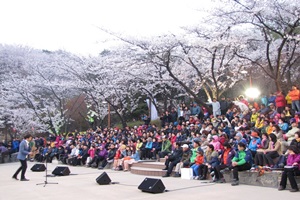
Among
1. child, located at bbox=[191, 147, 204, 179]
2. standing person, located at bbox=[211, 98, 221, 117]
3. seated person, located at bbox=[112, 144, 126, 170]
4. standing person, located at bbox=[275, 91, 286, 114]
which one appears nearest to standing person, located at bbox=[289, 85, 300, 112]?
standing person, located at bbox=[275, 91, 286, 114]

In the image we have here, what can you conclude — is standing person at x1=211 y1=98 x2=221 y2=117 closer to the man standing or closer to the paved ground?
the man standing

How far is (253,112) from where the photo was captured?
1489 cm

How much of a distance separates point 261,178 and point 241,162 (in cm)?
72

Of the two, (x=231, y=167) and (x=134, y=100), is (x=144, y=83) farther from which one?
(x=231, y=167)

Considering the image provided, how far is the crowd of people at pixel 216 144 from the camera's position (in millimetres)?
9992

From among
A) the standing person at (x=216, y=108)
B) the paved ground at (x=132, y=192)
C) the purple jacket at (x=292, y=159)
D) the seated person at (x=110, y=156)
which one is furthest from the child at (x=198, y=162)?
the seated person at (x=110, y=156)

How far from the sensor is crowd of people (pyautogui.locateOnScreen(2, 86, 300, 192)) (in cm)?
999

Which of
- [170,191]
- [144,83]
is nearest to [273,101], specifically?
[170,191]

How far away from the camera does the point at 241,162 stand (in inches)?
392

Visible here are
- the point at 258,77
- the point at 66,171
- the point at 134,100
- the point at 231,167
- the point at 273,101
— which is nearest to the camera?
the point at 231,167

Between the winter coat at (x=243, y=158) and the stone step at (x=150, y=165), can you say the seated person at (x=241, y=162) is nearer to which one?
the winter coat at (x=243, y=158)

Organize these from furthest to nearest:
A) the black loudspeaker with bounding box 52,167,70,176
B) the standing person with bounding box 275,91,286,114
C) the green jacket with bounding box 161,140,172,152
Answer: the green jacket with bounding box 161,140,172,152 < the standing person with bounding box 275,91,286,114 < the black loudspeaker with bounding box 52,167,70,176

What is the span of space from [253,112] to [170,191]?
7.16 m

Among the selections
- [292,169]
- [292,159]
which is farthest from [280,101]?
[292,169]
